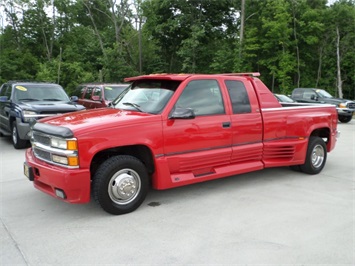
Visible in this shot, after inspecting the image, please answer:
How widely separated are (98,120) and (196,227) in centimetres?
183

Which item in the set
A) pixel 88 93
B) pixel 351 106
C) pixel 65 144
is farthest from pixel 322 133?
pixel 351 106

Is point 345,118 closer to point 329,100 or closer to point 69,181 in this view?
point 329,100

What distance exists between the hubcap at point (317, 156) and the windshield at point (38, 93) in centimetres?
696

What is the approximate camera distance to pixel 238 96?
548cm

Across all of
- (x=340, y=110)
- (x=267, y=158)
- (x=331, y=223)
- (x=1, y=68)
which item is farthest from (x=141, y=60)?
(x=331, y=223)

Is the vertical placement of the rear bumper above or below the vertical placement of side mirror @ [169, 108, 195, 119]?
below

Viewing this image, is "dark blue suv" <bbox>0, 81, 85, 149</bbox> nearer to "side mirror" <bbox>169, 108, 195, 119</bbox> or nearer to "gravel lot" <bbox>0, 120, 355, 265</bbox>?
"gravel lot" <bbox>0, 120, 355, 265</bbox>

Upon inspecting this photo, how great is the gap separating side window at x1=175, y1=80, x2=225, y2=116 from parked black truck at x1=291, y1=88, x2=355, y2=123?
1375 cm

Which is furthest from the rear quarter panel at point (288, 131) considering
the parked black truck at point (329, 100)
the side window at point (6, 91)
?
the parked black truck at point (329, 100)

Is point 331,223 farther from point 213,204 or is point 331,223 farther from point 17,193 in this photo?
point 17,193

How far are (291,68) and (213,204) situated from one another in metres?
26.3

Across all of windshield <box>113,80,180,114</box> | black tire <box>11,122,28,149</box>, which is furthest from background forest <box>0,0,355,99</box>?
windshield <box>113,80,180,114</box>

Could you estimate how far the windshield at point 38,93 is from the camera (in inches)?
376

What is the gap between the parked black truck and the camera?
55.3ft
